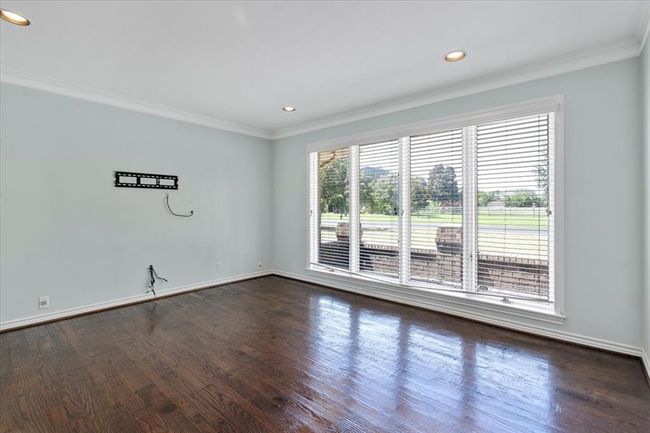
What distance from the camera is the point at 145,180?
4113mm

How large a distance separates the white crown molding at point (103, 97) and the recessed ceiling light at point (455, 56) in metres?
3.40

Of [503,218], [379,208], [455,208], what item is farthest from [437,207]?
[379,208]

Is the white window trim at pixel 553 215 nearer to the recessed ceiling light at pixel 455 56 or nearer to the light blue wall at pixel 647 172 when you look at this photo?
the light blue wall at pixel 647 172

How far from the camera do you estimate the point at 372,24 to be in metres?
2.32

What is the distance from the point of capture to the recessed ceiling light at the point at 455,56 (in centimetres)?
273

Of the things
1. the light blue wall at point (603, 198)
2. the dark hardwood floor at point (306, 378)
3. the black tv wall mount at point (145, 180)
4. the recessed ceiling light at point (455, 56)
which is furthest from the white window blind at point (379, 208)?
the black tv wall mount at point (145, 180)

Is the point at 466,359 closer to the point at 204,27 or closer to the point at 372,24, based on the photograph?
the point at 372,24

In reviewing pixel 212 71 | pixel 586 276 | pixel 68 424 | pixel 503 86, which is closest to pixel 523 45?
pixel 503 86

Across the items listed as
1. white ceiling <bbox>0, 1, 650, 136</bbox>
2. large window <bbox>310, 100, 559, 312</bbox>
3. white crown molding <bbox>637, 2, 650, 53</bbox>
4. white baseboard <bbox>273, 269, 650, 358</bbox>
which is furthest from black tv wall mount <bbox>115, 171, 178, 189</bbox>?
white crown molding <bbox>637, 2, 650, 53</bbox>

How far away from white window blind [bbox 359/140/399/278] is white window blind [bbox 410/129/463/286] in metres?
0.26

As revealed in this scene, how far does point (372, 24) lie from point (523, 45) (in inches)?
52.6

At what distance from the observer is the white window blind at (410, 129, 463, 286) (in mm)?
3566

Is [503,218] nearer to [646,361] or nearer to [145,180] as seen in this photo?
[646,361]

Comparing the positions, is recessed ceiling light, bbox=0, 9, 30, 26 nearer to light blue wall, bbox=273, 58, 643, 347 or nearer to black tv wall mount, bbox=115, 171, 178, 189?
black tv wall mount, bbox=115, 171, 178, 189
